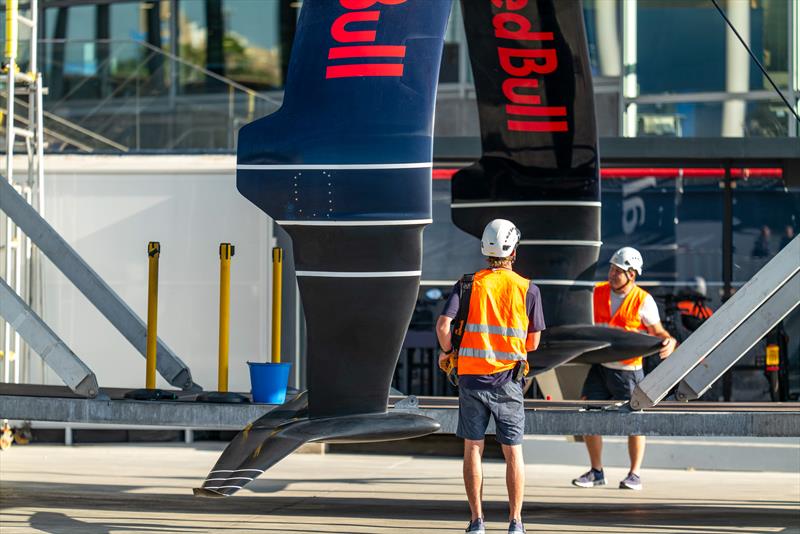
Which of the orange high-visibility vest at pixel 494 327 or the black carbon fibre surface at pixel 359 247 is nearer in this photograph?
the black carbon fibre surface at pixel 359 247

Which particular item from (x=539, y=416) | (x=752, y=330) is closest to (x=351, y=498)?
(x=539, y=416)

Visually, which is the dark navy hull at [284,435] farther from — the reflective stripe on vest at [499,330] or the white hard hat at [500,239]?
the white hard hat at [500,239]

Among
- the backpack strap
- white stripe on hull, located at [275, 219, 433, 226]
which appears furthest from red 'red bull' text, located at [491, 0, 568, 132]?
white stripe on hull, located at [275, 219, 433, 226]

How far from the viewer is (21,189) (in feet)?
44.1

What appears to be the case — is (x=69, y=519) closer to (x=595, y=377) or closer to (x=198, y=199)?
(x=595, y=377)

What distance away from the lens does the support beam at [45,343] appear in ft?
27.1

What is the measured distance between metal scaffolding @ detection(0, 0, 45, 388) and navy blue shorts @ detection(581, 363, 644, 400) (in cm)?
523

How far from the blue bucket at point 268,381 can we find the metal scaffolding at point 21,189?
4.53 m

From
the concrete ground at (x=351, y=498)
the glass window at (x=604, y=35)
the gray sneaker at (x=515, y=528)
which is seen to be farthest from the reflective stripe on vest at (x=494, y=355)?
the glass window at (x=604, y=35)

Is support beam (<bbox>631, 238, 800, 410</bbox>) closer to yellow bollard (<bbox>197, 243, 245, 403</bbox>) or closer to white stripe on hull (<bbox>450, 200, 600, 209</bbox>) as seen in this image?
white stripe on hull (<bbox>450, 200, 600, 209</bbox>)

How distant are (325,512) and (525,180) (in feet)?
9.07

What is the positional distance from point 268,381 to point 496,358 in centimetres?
156

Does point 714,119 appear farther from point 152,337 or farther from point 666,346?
point 152,337

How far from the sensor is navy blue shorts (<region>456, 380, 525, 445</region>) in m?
7.72
